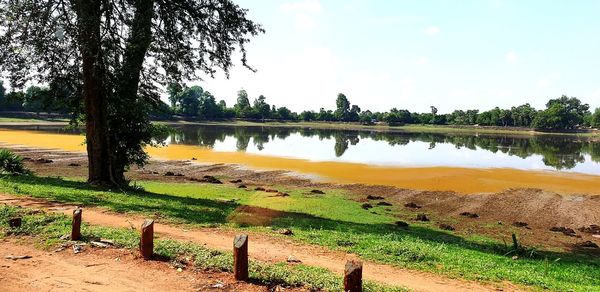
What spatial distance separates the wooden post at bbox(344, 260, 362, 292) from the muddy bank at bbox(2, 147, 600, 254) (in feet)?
40.3

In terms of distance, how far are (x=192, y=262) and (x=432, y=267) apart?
17.4 feet

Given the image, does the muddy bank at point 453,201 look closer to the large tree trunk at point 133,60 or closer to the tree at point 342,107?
the large tree trunk at point 133,60

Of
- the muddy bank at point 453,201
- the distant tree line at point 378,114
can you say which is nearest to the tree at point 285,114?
the distant tree line at point 378,114

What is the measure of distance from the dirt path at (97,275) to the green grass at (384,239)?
3.99 metres

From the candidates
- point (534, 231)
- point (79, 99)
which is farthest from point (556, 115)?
point (79, 99)

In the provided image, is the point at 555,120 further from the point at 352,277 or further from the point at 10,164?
the point at 352,277

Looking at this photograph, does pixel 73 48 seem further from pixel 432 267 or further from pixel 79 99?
pixel 432 267

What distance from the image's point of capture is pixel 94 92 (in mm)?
19203

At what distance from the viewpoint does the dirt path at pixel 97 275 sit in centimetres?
798

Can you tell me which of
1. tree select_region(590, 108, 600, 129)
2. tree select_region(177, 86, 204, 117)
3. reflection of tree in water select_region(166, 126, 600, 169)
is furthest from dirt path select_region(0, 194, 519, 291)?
tree select_region(590, 108, 600, 129)

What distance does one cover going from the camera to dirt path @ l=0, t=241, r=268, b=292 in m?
7.98

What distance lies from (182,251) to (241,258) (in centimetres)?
205

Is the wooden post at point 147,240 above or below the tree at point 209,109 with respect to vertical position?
below

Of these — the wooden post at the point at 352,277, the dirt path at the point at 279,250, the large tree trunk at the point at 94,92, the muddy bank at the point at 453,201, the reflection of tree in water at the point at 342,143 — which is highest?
the large tree trunk at the point at 94,92
